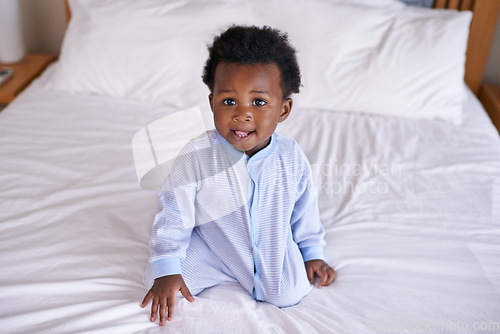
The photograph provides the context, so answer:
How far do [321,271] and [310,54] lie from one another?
0.95 meters

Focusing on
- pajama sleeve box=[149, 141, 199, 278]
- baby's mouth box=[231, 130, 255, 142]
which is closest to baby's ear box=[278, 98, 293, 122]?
baby's mouth box=[231, 130, 255, 142]

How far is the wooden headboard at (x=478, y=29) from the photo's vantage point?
74.7 inches

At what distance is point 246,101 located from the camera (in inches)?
33.9

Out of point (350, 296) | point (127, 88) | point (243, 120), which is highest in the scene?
point (243, 120)

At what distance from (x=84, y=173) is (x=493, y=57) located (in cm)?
184

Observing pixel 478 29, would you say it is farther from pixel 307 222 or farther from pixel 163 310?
pixel 163 310

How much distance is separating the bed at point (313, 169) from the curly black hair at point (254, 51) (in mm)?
460

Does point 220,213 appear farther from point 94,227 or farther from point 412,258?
point 412,258

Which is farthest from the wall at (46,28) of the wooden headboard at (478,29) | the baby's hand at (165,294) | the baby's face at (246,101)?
the baby's hand at (165,294)

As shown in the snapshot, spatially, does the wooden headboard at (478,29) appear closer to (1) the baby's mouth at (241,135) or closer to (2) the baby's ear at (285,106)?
(2) the baby's ear at (285,106)

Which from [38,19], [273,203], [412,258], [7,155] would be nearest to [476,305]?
[412,258]

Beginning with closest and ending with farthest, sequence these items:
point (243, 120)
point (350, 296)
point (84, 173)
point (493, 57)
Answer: point (243, 120) → point (350, 296) → point (84, 173) → point (493, 57)

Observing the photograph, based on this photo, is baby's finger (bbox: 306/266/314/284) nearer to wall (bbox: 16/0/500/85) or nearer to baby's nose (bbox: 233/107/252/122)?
baby's nose (bbox: 233/107/252/122)

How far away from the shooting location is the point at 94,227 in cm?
113
